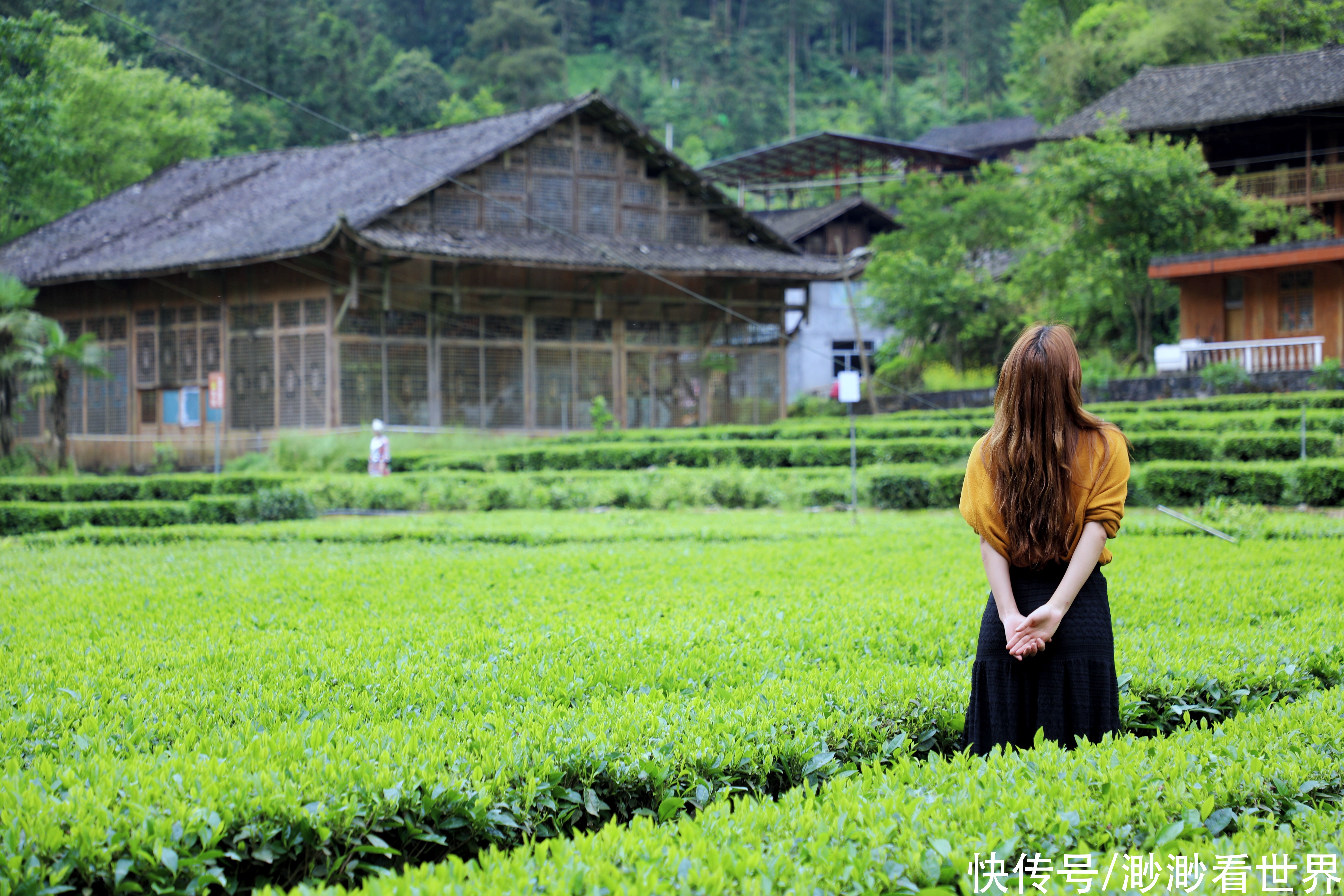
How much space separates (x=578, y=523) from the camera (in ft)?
42.8

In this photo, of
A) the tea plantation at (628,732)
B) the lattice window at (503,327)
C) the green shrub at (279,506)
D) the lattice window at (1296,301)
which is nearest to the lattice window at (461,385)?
the lattice window at (503,327)

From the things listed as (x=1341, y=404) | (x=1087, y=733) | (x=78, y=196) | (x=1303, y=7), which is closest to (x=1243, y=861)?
(x=1087, y=733)

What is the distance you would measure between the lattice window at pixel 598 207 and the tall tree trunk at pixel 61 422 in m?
11.4

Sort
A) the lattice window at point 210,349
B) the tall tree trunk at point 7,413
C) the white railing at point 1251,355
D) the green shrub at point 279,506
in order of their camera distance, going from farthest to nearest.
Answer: the lattice window at point 210,349 → the white railing at point 1251,355 → the tall tree trunk at point 7,413 → the green shrub at point 279,506

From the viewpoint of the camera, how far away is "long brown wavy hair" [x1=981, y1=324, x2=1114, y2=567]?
360 centimetres

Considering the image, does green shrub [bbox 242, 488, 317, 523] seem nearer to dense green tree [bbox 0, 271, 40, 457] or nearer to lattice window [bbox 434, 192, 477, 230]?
dense green tree [bbox 0, 271, 40, 457]

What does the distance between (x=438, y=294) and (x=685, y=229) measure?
6.46m

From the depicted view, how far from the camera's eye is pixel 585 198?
25922 mm

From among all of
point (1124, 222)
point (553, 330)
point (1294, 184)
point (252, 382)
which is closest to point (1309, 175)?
point (1294, 184)

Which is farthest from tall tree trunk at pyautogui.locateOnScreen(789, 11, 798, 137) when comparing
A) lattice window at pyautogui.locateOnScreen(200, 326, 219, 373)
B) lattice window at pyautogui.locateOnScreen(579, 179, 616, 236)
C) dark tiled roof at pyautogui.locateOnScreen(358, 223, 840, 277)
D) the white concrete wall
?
lattice window at pyautogui.locateOnScreen(200, 326, 219, 373)

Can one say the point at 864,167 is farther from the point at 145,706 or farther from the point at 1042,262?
the point at 145,706

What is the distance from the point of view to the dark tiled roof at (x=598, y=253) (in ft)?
73.5

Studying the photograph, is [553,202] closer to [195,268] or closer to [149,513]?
[195,268]

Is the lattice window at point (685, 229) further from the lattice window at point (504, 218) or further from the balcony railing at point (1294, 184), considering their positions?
the balcony railing at point (1294, 184)
